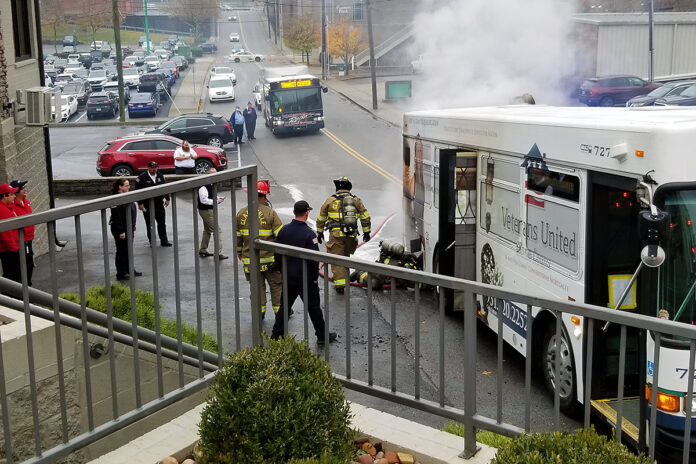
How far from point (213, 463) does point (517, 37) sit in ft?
121

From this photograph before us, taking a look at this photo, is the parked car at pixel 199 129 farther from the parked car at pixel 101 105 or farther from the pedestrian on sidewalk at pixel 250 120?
the parked car at pixel 101 105

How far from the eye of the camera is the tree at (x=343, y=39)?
69.4 metres

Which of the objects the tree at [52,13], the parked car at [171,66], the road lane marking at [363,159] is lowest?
the road lane marking at [363,159]

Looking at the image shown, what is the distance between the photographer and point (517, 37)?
126ft

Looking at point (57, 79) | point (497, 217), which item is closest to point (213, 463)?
point (497, 217)

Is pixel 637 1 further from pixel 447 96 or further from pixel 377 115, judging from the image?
pixel 447 96

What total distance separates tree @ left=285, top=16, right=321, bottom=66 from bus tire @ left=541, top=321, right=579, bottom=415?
72.4 metres

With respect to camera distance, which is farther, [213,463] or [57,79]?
[57,79]

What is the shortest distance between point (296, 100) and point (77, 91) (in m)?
23.6

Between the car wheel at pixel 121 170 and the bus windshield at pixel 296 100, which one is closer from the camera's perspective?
the car wheel at pixel 121 170

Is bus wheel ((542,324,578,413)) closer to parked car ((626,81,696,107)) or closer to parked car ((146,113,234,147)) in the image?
parked car ((626,81,696,107))

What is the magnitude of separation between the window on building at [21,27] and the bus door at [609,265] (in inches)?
501

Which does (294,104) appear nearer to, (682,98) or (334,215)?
(682,98)

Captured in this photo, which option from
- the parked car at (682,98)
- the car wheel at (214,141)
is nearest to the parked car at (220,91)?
the car wheel at (214,141)
